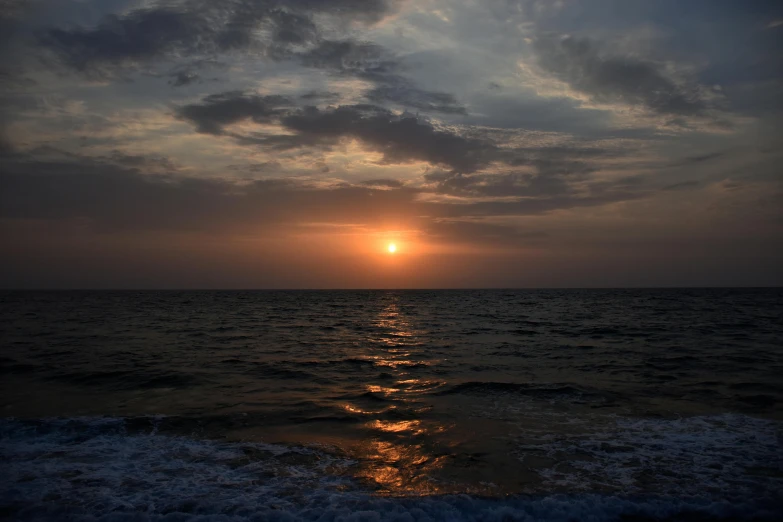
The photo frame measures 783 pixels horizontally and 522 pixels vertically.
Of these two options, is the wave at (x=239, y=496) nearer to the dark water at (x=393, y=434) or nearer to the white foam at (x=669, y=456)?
the dark water at (x=393, y=434)

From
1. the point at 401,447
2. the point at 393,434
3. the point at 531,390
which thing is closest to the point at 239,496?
the point at 401,447

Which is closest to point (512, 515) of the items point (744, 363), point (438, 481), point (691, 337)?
point (438, 481)

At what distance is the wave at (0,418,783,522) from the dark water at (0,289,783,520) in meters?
0.04

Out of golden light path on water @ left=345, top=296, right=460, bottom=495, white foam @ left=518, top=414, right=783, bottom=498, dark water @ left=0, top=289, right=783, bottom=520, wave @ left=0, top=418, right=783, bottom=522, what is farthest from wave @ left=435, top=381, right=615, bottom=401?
wave @ left=0, top=418, right=783, bottom=522

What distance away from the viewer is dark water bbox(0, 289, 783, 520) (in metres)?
7.47

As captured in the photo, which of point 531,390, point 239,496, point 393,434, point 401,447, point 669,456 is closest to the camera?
point 239,496

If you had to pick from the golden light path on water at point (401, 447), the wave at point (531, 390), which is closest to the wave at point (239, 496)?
the golden light path on water at point (401, 447)

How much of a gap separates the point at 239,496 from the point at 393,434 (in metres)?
4.26

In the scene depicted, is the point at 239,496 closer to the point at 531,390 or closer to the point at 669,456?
the point at 669,456

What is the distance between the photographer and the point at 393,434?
1104cm

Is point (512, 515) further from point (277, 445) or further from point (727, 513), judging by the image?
point (277, 445)

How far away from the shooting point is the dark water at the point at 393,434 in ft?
24.5

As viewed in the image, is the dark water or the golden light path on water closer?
the dark water

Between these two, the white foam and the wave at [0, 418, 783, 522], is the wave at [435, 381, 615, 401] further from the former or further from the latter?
the wave at [0, 418, 783, 522]
